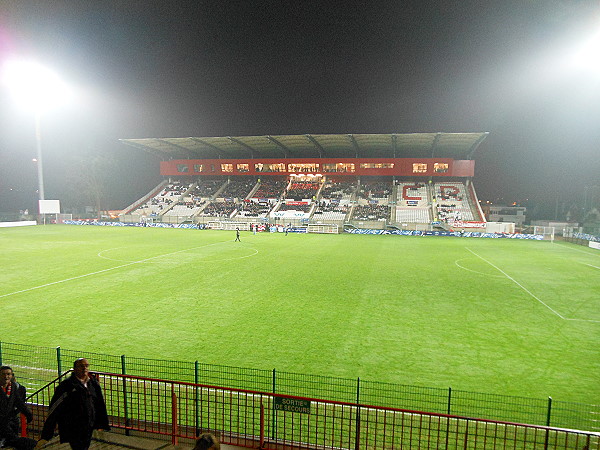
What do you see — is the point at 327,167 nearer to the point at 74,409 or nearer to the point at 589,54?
the point at 589,54

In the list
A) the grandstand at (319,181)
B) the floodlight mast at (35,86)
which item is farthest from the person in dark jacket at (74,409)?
the floodlight mast at (35,86)

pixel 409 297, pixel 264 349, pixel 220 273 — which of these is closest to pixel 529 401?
pixel 264 349

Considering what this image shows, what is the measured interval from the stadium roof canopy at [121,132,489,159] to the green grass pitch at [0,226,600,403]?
32.7 metres

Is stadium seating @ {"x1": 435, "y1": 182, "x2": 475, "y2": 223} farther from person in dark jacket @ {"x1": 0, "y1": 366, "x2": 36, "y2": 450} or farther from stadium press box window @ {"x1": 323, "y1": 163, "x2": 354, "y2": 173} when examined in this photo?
person in dark jacket @ {"x1": 0, "y1": 366, "x2": 36, "y2": 450}

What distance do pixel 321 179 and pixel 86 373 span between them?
60.2m

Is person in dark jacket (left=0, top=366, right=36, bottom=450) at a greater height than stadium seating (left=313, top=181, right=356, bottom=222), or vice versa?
stadium seating (left=313, top=181, right=356, bottom=222)

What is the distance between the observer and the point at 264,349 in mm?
8883

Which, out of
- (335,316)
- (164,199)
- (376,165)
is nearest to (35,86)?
(164,199)

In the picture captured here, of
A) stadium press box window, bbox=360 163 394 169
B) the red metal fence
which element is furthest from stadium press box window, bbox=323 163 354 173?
the red metal fence

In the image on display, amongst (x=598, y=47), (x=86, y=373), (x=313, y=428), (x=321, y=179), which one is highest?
(x=598, y=47)

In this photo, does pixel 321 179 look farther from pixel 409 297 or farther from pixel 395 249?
pixel 409 297

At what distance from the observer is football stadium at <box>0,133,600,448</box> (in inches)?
229

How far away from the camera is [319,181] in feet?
207

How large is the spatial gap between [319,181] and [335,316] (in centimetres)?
5267
